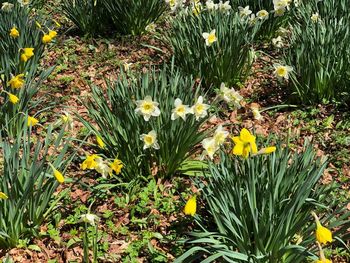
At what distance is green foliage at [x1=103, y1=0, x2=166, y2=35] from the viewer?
4957 mm

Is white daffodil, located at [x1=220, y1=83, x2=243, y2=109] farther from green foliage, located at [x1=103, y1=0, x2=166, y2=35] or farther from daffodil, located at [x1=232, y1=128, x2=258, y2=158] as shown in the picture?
green foliage, located at [x1=103, y1=0, x2=166, y2=35]

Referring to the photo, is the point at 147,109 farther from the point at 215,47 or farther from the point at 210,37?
the point at 215,47

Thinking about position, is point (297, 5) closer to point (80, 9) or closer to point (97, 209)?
point (80, 9)

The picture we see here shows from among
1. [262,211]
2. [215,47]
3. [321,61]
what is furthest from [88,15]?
[262,211]

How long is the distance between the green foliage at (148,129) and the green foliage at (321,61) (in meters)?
1.09

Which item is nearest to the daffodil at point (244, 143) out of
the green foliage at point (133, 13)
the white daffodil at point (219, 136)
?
the white daffodil at point (219, 136)

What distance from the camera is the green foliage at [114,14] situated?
5.00 meters

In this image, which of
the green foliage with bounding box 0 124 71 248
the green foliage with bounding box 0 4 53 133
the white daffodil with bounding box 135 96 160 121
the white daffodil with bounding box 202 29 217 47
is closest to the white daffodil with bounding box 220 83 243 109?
the white daffodil with bounding box 135 96 160 121

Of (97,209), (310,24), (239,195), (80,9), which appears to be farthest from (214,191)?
(80,9)

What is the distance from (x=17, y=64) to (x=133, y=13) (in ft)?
5.42

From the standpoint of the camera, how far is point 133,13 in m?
5.01

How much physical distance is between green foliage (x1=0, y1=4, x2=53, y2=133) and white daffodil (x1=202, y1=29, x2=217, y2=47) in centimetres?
141

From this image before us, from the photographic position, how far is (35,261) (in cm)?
253

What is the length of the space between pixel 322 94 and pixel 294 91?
0.78 ft
